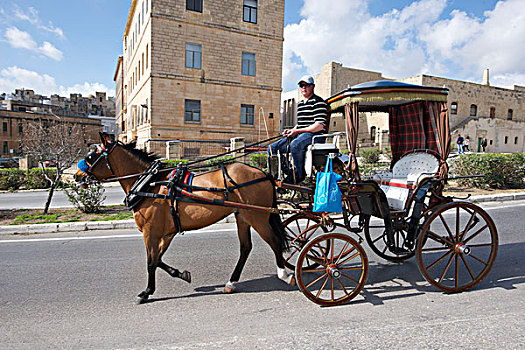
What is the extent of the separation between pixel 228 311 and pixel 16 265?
13.1ft

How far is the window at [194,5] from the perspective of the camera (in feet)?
80.0

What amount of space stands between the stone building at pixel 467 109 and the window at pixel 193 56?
17.1 meters

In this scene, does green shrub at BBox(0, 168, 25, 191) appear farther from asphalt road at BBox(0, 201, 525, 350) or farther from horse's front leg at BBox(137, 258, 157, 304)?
horse's front leg at BBox(137, 258, 157, 304)

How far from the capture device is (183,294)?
440 cm

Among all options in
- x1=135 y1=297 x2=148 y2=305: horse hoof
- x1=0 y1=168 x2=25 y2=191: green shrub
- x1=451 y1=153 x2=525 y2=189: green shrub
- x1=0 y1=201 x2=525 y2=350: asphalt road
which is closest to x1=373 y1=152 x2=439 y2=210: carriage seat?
x1=0 y1=201 x2=525 y2=350: asphalt road

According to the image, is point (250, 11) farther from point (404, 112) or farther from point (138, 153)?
point (138, 153)

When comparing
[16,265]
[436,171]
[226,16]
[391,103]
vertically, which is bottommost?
[16,265]

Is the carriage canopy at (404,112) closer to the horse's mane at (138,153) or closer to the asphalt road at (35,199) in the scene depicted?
the horse's mane at (138,153)

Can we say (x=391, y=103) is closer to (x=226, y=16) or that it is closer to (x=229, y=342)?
(x=229, y=342)

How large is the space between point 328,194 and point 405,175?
2.46 m

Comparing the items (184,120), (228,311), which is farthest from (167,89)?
(228,311)

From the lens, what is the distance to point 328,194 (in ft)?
14.0

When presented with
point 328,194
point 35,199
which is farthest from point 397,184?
point 35,199

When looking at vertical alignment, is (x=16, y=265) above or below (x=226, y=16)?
below
